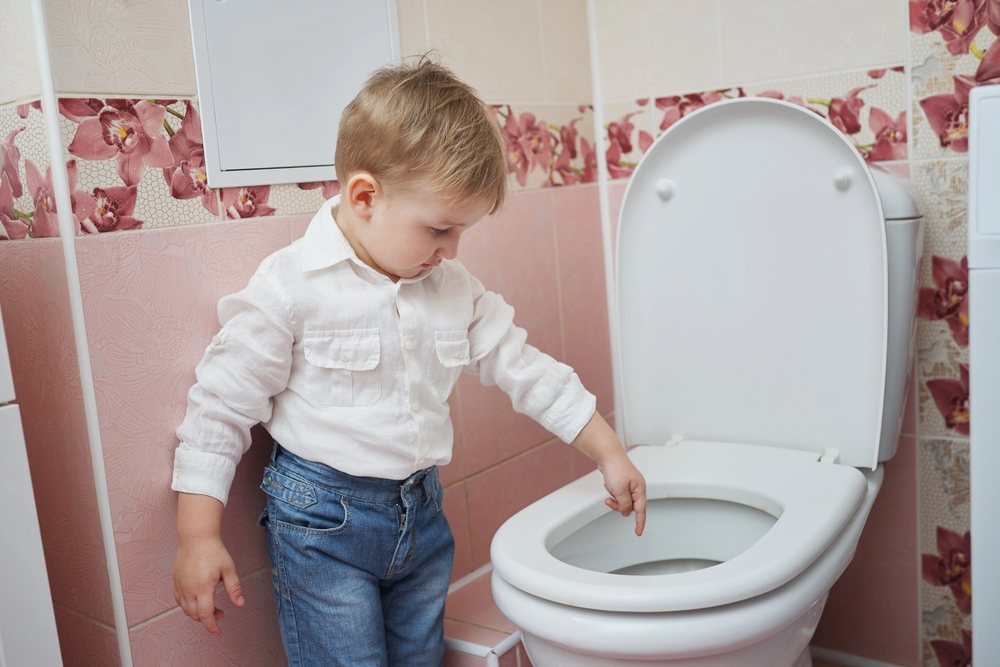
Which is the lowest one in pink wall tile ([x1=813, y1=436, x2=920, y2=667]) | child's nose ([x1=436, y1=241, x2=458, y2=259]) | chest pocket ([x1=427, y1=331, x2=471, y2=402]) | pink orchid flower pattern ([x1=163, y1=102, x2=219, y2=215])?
pink wall tile ([x1=813, y1=436, x2=920, y2=667])

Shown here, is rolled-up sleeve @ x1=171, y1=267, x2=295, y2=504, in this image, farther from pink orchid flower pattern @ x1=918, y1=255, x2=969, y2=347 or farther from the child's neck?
pink orchid flower pattern @ x1=918, y1=255, x2=969, y2=347

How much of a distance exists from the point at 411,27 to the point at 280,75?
24 centimetres

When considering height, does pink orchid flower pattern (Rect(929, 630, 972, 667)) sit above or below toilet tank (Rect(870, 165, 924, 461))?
below

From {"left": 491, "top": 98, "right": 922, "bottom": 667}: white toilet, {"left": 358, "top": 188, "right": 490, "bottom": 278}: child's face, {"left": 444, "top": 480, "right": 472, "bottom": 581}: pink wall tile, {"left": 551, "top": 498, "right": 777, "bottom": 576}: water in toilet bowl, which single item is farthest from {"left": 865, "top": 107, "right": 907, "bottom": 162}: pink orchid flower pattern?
{"left": 444, "top": 480, "right": 472, "bottom": 581}: pink wall tile

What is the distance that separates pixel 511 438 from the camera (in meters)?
1.43

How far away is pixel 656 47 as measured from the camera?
4.74 feet

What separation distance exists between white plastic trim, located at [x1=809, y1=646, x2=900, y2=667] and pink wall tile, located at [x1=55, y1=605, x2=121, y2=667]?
1046mm

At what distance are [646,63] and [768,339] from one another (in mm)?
528

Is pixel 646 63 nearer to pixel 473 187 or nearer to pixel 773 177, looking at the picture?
pixel 773 177

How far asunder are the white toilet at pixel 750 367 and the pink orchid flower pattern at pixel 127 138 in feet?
1.76

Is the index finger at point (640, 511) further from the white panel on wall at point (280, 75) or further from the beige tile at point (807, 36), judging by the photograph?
the beige tile at point (807, 36)

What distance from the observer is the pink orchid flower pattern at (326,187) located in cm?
108

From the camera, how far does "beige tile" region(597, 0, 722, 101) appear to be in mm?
1395

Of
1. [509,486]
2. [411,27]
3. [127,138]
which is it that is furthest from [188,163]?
[509,486]
